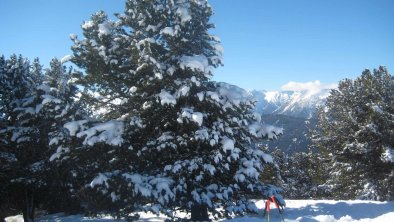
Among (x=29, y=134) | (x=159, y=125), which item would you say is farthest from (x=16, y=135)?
(x=159, y=125)

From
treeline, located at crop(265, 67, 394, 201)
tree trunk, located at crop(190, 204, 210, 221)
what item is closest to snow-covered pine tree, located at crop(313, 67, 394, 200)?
treeline, located at crop(265, 67, 394, 201)

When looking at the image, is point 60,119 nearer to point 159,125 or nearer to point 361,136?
point 159,125

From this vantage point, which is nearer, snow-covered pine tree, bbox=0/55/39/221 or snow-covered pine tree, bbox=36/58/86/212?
snow-covered pine tree, bbox=36/58/86/212

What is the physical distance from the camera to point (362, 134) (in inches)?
892

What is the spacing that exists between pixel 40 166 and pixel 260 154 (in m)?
12.8

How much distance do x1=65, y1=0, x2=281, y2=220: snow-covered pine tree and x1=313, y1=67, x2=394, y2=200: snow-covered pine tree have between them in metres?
11.5

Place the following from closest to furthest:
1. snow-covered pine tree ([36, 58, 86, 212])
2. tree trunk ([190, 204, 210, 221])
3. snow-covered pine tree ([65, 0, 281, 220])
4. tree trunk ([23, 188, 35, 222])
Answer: snow-covered pine tree ([65, 0, 281, 220]) → tree trunk ([190, 204, 210, 221]) → snow-covered pine tree ([36, 58, 86, 212]) → tree trunk ([23, 188, 35, 222])

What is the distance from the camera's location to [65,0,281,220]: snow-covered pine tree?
12.3 metres

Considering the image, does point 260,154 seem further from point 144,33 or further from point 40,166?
point 40,166

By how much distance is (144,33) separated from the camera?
1450 cm

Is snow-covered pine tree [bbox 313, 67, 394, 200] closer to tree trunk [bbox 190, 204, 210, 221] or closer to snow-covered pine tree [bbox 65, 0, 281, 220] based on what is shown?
snow-covered pine tree [bbox 65, 0, 281, 220]

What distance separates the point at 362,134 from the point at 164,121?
49.7 ft

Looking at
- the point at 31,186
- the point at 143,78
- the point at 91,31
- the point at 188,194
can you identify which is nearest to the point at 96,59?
the point at 91,31

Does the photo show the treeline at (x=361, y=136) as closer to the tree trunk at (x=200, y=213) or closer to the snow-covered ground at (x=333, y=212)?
the snow-covered ground at (x=333, y=212)
